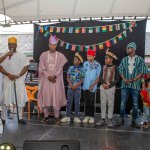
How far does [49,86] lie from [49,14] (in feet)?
7.53

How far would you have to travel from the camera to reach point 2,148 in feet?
7.25

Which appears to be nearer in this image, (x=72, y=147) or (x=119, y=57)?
(x=72, y=147)

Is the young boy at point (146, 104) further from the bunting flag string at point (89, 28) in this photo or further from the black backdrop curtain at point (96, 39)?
the bunting flag string at point (89, 28)

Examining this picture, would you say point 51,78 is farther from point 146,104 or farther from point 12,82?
point 146,104

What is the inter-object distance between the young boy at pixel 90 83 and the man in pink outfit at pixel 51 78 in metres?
0.49

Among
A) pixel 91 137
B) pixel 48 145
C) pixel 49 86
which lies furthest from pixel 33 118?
pixel 48 145

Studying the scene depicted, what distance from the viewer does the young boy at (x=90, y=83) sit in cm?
555

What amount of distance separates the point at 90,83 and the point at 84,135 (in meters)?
1.26

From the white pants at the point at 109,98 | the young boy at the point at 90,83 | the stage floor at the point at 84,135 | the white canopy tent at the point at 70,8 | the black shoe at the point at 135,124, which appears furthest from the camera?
the white canopy tent at the point at 70,8

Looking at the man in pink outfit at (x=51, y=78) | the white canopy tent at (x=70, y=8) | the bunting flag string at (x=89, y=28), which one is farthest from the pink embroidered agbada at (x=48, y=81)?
the white canopy tent at (x=70, y=8)

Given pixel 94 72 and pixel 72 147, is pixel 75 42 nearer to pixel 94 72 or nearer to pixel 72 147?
pixel 94 72

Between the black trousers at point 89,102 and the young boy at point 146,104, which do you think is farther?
the black trousers at point 89,102

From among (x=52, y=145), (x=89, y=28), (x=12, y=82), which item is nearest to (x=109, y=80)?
(x=89, y=28)

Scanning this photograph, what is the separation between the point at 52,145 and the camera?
2355 millimetres
